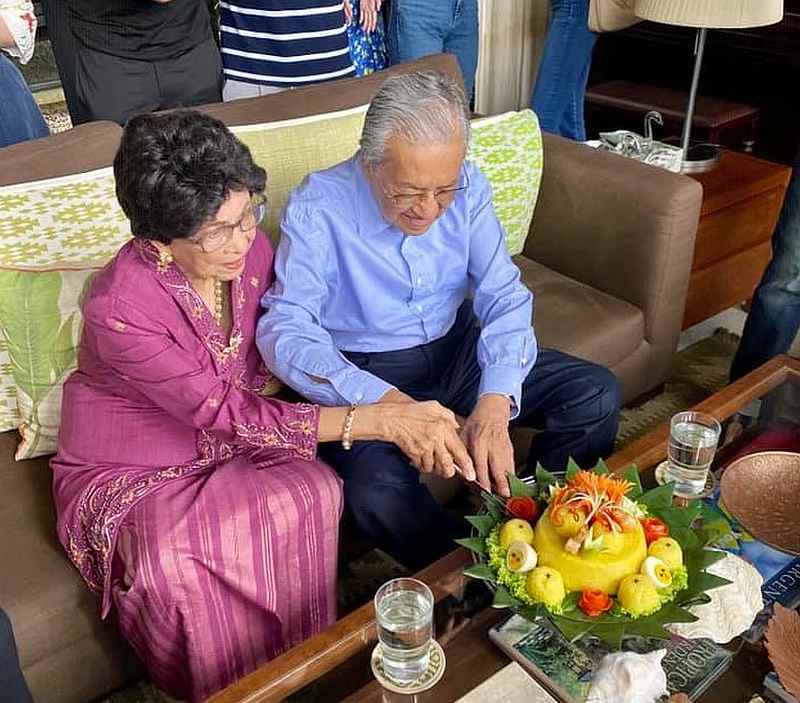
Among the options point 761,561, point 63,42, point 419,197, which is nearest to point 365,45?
point 63,42

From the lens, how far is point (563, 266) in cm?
211

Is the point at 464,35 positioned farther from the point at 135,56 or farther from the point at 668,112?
the point at 135,56

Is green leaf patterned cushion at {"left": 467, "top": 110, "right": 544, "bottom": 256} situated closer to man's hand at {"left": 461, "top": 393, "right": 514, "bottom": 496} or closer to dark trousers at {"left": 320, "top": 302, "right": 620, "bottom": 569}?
dark trousers at {"left": 320, "top": 302, "right": 620, "bottom": 569}

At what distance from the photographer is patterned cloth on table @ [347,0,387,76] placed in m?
2.56

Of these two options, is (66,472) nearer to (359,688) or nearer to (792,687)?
(359,688)

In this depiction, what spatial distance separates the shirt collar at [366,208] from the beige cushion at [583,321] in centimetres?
51

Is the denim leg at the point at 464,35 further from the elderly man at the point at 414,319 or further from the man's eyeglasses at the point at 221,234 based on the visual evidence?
the man's eyeglasses at the point at 221,234

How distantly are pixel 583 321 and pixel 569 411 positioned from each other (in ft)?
1.15

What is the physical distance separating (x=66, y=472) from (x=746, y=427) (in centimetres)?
116

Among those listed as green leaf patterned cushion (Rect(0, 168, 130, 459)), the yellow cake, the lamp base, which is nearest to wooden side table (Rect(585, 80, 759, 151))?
the lamp base

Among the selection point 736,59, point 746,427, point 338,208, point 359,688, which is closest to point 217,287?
point 338,208

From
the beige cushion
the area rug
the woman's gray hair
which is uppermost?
the woman's gray hair

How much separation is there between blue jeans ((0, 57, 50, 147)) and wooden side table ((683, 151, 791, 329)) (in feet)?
5.36

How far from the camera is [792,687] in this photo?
39.5 inches
